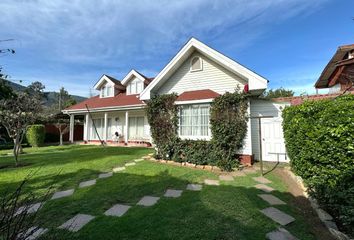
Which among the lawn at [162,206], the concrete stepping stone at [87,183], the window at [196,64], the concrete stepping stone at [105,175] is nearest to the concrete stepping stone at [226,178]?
the lawn at [162,206]

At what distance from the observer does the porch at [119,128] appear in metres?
16.7

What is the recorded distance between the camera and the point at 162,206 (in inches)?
180

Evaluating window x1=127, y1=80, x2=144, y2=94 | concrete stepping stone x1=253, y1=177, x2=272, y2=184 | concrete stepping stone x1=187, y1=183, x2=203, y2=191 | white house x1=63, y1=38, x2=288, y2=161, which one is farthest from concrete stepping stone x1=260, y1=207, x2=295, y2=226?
window x1=127, y1=80, x2=144, y2=94

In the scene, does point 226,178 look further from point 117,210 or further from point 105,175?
point 105,175

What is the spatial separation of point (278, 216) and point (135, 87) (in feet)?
53.8

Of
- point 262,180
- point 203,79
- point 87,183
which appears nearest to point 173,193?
point 87,183

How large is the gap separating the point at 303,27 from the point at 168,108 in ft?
30.4

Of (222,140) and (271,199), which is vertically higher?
(222,140)

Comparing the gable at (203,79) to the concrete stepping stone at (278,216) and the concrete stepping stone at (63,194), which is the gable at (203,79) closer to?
the concrete stepping stone at (278,216)

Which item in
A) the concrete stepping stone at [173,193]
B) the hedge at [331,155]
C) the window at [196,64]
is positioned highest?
the window at [196,64]

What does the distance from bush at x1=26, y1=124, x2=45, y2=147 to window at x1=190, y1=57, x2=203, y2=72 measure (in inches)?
618

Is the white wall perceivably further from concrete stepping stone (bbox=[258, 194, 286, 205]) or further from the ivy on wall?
concrete stepping stone (bbox=[258, 194, 286, 205])

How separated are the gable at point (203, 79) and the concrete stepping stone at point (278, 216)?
240 inches

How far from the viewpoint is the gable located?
Answer: 9.53 m
